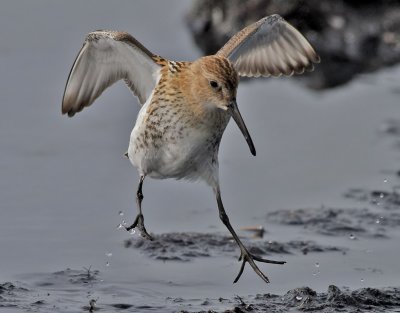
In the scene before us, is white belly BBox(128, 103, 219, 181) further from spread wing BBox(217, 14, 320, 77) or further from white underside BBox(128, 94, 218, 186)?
spread wing BBox(217, 14, 320, 77)

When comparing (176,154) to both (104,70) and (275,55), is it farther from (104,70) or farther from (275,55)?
(275,55)

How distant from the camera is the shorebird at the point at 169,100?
9328 mm

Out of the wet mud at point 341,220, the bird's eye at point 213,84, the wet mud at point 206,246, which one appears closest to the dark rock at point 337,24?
the wet mud at point 341,220

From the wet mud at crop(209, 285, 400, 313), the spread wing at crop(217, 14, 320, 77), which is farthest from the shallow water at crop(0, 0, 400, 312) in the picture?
the spread wing at crop(217, 14, 320, 77)

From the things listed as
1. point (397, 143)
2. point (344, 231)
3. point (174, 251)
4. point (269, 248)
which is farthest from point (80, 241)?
point (397, 143)

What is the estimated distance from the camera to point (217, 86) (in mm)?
9242

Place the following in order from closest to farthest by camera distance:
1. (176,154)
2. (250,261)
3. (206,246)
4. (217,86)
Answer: (217,86) → (176,154) → (250,261) → (206,246)

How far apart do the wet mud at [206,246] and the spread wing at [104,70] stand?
1445mm

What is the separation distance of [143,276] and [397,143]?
4262mm

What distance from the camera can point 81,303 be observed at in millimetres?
9570

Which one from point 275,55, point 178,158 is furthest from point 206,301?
point 275,55

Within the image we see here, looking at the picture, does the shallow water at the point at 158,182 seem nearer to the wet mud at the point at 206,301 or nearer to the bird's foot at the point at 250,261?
the wet mud at the point at 206,301

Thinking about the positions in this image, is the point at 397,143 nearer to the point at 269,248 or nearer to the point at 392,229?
the point at 392,229

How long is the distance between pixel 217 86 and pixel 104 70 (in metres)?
1.29
